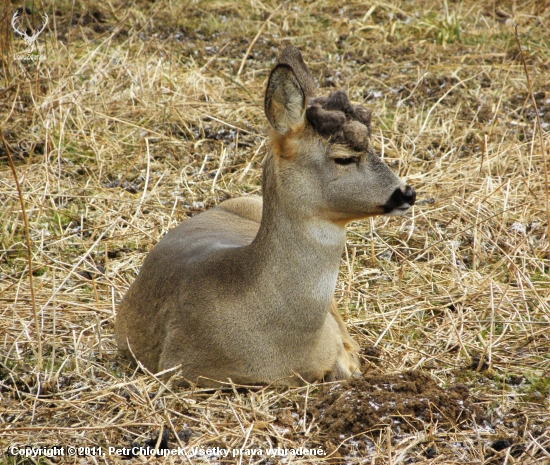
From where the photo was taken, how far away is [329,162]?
4035 millimetres

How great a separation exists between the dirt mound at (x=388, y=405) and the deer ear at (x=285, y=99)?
122 cm

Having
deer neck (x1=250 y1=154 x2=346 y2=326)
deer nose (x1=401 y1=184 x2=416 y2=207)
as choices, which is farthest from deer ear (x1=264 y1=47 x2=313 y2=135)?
deer nose (x1=401 y1=184 x2=416 y2=207)

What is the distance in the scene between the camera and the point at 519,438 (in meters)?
3.74

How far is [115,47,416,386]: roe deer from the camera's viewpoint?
4.01 m

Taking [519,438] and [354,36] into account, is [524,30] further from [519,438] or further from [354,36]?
[519,438]

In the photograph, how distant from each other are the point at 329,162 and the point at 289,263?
0.50 m

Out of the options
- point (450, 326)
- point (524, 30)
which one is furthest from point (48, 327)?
point (524, 30)

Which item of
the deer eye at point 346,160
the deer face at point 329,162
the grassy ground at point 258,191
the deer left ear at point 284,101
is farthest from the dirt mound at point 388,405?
the deer left ear at point 284,101

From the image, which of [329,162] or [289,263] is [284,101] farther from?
[289,263]

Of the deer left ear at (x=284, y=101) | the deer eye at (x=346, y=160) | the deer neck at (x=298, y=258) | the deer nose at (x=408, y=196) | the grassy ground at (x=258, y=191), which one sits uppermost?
the deer left ear at (x=284, y=101)

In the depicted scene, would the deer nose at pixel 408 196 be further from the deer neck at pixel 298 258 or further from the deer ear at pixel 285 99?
the deer ear at pixel 285 99

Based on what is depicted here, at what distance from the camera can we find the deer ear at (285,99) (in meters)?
3.91

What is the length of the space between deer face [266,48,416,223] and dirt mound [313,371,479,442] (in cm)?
78

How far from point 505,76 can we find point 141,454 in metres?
5.59
